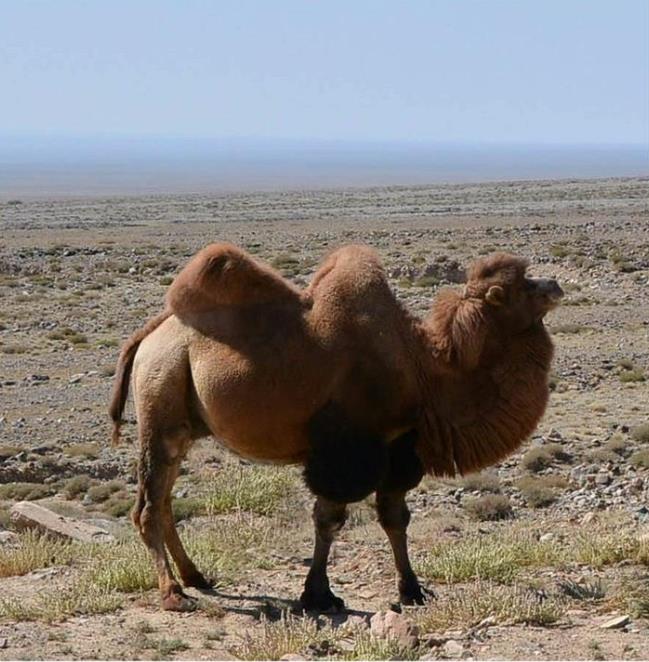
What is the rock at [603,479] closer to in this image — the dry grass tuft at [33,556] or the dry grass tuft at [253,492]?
the dry grass tuft at [253,492]

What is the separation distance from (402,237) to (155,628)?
49160mm

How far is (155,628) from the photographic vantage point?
757 centimetres

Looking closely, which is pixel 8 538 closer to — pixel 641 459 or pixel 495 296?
pixel 495 296

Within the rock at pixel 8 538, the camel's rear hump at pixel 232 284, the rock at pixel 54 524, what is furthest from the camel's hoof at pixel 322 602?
the rock at pixel 8 538

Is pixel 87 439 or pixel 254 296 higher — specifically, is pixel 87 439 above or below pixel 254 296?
below

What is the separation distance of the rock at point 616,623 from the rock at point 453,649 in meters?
0.82

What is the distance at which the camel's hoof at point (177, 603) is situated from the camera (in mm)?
8023

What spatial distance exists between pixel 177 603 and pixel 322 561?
0.91m

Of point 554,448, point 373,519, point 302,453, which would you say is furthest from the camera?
point 554,448

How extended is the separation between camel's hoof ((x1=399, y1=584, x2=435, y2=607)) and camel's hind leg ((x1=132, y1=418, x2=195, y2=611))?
151cm

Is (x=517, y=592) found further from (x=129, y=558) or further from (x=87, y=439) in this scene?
(x=87, y=439)

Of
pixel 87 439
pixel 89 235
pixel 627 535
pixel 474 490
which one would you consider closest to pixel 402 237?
pixel 89 235

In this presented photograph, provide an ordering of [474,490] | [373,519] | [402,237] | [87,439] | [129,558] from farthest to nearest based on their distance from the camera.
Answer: [402,237]
[87,439]
[474,490]
[373,519]
[129,558]

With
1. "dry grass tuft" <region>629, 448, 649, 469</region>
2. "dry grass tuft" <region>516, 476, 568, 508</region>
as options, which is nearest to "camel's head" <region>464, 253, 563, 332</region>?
"dry grass tuft" <region>516, 476, 568, 508</region>
